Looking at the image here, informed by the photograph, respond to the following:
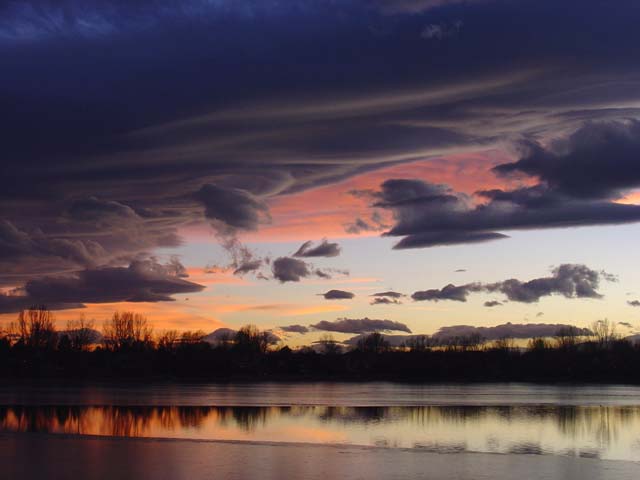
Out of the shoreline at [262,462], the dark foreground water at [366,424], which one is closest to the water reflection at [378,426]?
the dark foreground water at [366,424]

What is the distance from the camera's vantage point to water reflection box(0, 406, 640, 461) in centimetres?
4031

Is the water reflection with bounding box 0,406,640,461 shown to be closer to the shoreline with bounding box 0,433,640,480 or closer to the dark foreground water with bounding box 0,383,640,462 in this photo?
the dark foreground water with bounding box 0,383,640,462

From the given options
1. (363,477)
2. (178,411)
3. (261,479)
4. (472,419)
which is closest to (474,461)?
(363,477)

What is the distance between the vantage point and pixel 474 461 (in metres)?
30.9

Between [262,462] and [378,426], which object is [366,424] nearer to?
[378,426]

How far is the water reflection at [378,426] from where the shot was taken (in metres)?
40.3

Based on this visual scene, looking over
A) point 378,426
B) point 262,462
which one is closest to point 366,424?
point 378,426

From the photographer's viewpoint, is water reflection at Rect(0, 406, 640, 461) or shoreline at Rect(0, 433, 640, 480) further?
water reflection at Rect(0, 406, 640, 461)

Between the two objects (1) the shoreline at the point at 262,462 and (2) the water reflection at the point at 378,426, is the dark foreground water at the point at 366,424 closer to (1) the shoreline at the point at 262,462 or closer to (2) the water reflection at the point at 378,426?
(2) the water reflection at the point at 378,426

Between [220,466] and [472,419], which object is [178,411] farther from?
[220,466]

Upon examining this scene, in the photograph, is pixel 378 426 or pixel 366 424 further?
pixel 366 424

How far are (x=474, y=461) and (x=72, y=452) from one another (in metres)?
15.1

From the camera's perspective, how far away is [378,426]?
4922 cm

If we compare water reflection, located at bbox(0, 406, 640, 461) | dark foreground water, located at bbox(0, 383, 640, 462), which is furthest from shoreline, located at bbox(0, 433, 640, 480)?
water reflection, located at bbox(0, 406, 640, 461)
